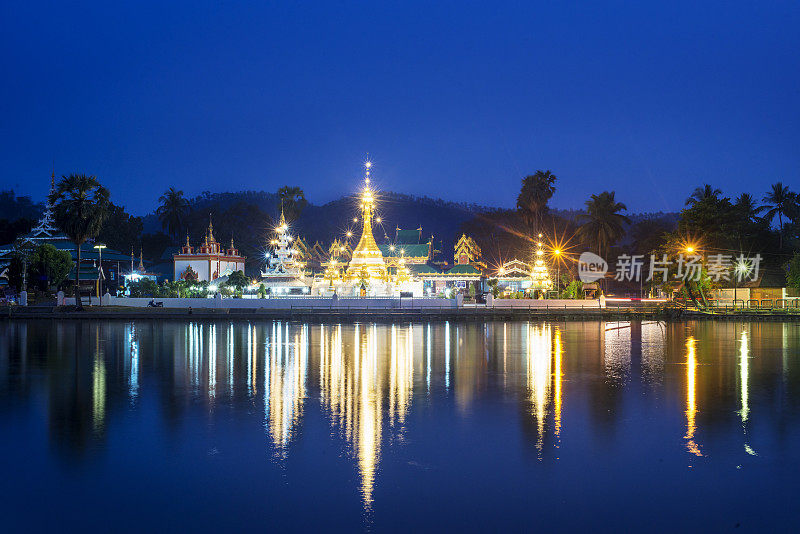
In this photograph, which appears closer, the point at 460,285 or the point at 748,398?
the point at 748,398

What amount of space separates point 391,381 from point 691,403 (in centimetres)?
660

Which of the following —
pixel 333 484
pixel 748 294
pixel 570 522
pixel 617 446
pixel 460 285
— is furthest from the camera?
pixel 460 285

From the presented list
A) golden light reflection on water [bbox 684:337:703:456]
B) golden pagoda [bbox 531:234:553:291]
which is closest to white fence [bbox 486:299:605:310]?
golden pagoda [bbox 531:234:553:291]

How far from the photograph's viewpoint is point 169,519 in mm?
7586

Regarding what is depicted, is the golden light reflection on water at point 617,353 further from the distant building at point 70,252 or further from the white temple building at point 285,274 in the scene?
the distant building at point 70,252

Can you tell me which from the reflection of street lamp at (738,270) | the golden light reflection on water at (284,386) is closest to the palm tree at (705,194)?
the reflection of street lamp at (738,270)

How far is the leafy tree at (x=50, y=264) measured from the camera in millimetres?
49844

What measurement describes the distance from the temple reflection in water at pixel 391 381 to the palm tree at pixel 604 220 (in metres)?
43.1

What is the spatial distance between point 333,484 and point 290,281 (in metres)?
45.5

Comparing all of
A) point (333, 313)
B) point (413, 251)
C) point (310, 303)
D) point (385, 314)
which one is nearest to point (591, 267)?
point (413, 251)

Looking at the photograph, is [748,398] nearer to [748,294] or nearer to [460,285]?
[748,294]

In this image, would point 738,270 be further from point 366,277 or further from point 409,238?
point 409,238

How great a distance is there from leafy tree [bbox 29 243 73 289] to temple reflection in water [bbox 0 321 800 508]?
856 inches

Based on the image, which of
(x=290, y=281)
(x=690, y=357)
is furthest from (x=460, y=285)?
(x=690, y=357)
